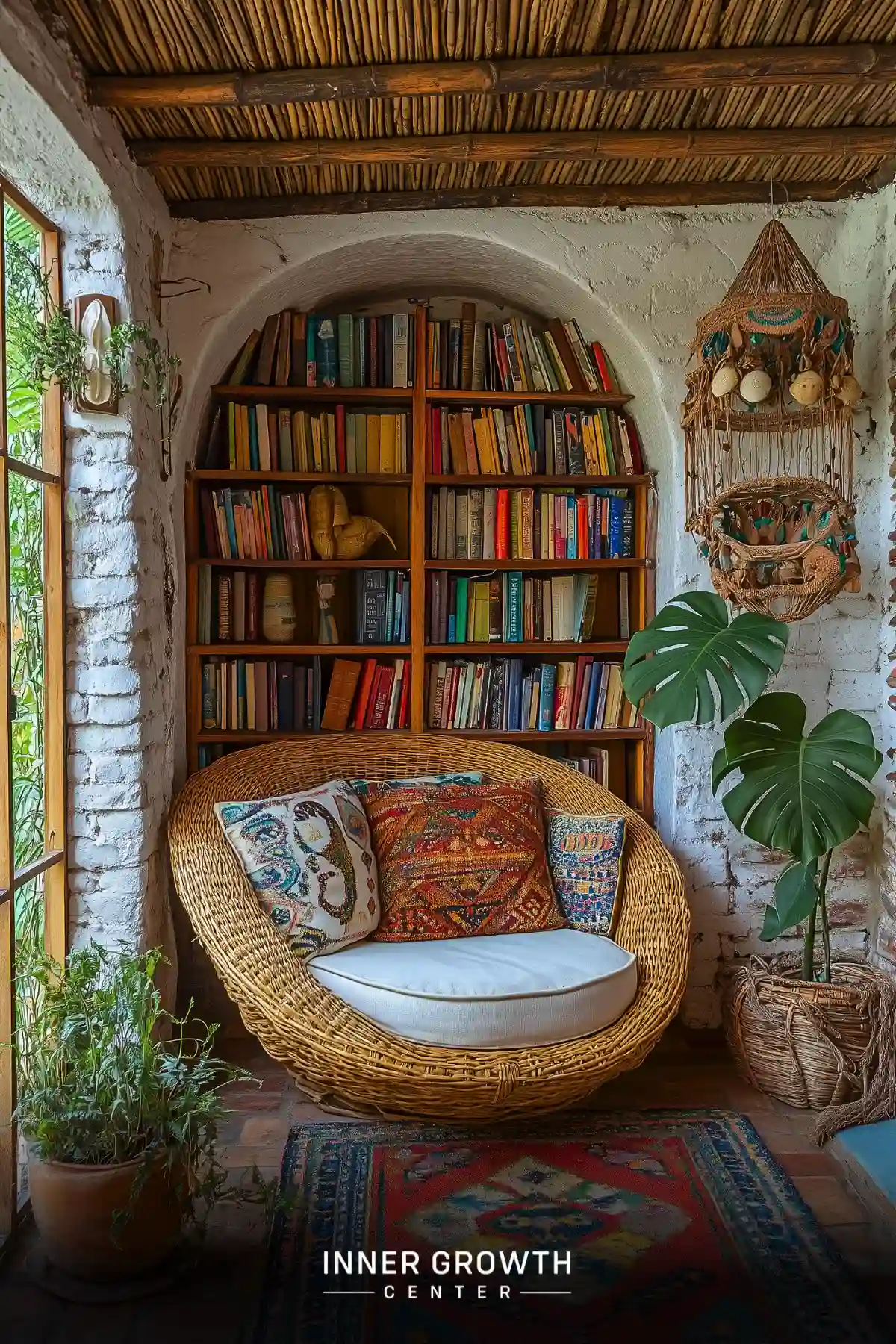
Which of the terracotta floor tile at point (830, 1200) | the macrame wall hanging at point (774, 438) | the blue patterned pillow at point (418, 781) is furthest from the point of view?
the blue patterned pillow at point (418, 781)

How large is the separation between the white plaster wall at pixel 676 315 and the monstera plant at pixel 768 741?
0.39 m

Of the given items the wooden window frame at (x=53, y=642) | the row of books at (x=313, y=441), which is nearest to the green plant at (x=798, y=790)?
the row of books at (x=313, y=441)

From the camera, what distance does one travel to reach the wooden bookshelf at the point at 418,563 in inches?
129

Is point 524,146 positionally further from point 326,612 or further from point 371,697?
point 371,697

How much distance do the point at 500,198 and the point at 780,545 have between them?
134cm

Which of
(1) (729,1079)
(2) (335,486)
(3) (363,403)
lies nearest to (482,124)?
(3) (363,403)

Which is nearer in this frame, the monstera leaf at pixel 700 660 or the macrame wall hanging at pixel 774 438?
the monstera leaf at pixel 700 660

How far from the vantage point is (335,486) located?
3.47 metres

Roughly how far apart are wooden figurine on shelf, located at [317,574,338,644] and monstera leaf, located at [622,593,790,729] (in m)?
1.08

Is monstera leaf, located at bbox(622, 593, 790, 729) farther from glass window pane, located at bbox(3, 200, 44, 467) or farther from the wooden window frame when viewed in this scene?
glass window pane, located at bbox(3, 200, 44, 467)

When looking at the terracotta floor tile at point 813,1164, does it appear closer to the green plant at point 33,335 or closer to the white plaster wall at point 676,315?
the white plaster wall at point 676,315

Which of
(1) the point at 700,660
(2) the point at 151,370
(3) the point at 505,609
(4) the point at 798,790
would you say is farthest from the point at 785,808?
(2) the point at 151,370

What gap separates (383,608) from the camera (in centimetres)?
341

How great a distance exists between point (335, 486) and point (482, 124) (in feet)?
3.99
